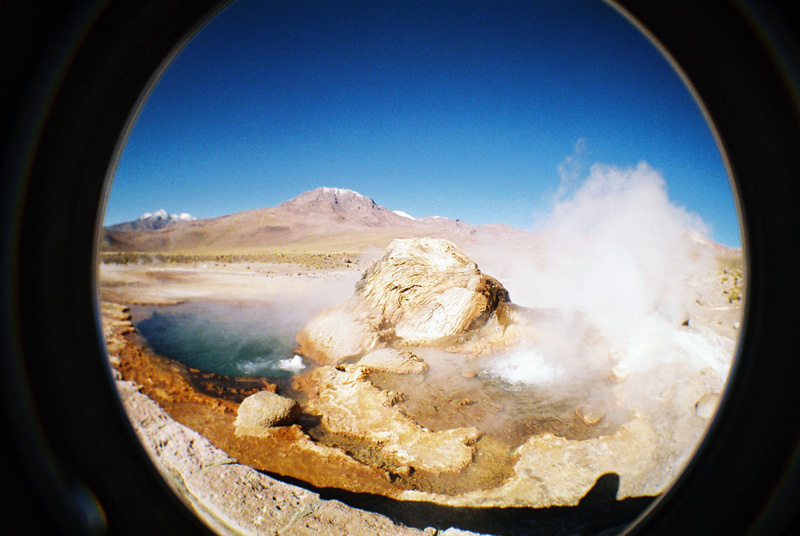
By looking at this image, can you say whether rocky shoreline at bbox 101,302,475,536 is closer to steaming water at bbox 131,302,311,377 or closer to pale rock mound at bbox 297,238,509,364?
steaming water at bbox 131,302,311,377

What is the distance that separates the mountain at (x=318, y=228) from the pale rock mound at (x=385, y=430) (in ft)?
21.5

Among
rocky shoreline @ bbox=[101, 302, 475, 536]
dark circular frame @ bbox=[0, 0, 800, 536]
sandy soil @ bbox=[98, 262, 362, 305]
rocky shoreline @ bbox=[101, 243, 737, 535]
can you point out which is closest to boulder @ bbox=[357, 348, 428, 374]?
rocky shoreline @ bbox=[101, 243, 737, 535]

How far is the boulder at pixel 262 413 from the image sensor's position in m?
3.34

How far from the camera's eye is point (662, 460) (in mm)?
2654

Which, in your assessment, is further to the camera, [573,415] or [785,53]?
[573,415]

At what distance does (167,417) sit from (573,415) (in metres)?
4.39

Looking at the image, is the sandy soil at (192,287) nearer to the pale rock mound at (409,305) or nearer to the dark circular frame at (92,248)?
the pale rock mound at (409,305)

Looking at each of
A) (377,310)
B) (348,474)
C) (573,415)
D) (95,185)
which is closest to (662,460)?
(573,415)

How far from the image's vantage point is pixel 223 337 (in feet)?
23.1

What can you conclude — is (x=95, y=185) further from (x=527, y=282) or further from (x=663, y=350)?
(x=527, y=282)

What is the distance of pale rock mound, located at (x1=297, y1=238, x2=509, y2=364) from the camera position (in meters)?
6.03

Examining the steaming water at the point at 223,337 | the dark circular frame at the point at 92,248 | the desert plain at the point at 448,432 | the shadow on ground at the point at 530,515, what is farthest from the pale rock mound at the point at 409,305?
the dark circular frame at the point at 92,248

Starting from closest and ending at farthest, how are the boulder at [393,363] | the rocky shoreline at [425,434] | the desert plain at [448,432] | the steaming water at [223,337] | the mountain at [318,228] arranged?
the rocky shoreline at [425,434], the desert plain at [448,432], the boulder at [393,363], the steaming water at [223,337], the mountain at [318,228]

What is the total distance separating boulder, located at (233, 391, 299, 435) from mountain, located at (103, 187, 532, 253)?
628cm
